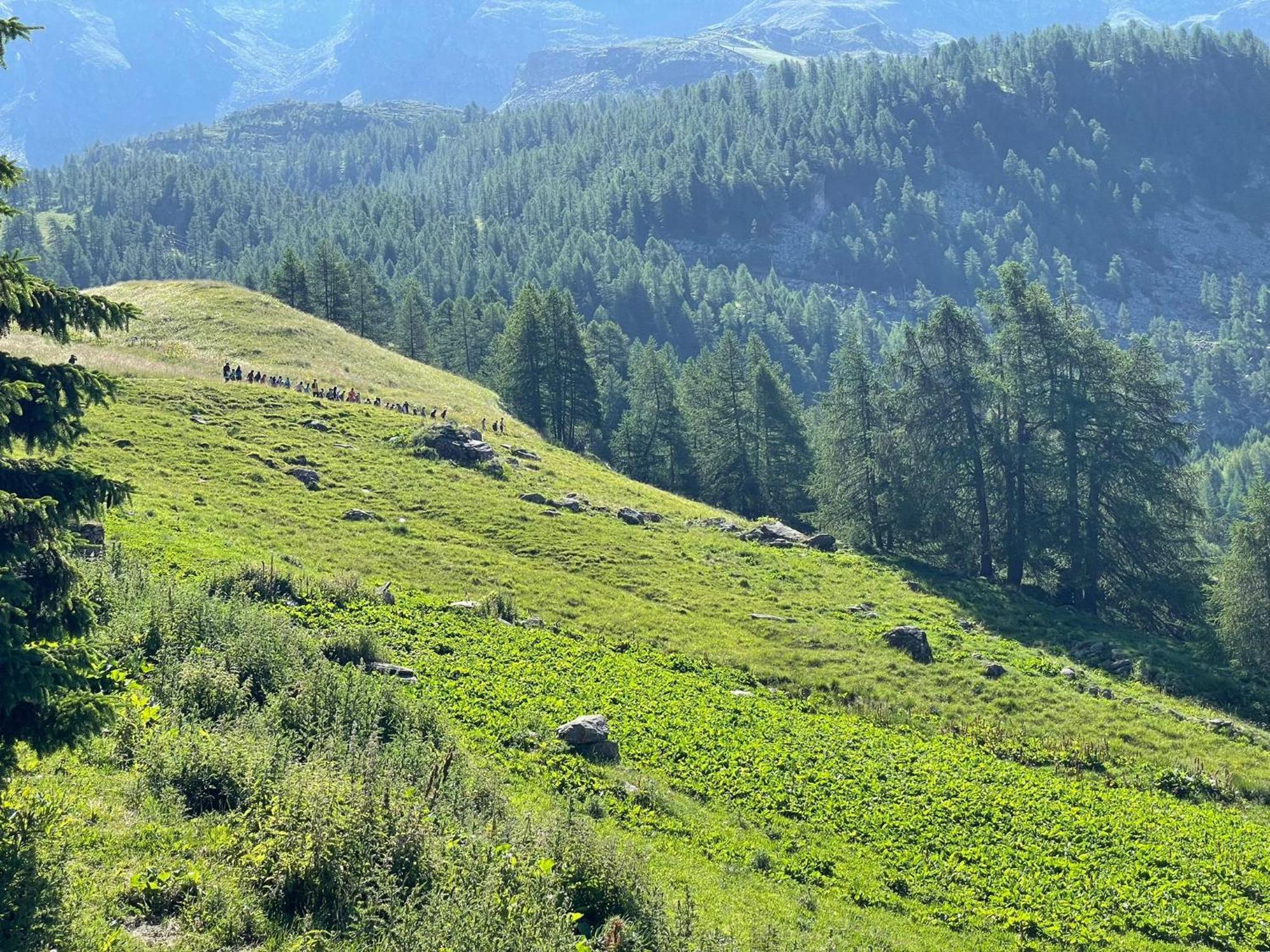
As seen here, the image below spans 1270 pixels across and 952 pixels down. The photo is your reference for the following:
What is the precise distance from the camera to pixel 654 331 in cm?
19662

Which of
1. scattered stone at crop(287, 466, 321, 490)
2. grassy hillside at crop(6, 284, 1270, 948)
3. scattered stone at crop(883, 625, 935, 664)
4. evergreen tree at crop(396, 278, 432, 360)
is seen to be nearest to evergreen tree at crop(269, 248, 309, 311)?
evergreen tree at crop(396, 278, 432, 360)

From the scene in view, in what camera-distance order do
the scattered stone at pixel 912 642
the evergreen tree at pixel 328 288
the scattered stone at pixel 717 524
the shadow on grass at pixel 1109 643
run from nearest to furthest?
the scattered stone at pixel 912 642 < the shadow on grass at pixel 1109 643 < the scattered stone at pixel 717 524 < the evergreen tree at pixel 328 288

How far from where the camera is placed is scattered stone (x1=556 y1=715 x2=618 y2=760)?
1925 cm

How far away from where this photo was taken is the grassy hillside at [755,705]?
52.9 ft

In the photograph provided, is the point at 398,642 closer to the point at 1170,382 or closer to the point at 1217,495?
the point at 1170,382

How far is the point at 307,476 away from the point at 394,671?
24.0 metres

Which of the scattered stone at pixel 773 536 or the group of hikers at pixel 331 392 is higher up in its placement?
the group of hikers at pixel 331 392

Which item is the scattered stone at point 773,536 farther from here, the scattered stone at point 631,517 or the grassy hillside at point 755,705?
the scattered stone at point 631,517

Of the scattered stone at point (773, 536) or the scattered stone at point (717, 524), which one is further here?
the scattered stone at point (717, 524)

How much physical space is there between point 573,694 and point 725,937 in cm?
1065

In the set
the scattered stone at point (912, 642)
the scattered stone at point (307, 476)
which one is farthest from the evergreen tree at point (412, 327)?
the scattered stone at point (912, 642)

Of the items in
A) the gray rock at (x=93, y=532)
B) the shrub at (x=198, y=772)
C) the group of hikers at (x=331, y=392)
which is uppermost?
the group of hikers at (x=331, y=392)

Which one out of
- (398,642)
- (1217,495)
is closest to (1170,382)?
(398,642)

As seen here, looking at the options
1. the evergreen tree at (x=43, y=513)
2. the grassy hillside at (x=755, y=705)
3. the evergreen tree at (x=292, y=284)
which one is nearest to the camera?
the evergreen tree at (x=43, y=513)
